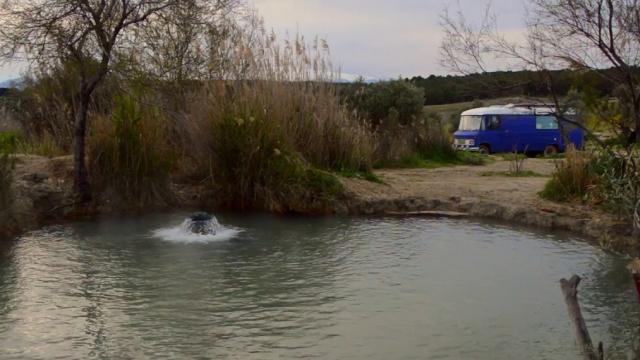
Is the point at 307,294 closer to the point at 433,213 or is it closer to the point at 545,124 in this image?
the point at 433,213

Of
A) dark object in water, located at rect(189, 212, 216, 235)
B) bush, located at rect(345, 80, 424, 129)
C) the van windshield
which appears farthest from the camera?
the van windshield

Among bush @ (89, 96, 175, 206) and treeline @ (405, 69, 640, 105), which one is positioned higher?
treeline @ (405, 69, 640, 105)

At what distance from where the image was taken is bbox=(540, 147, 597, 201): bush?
9.42m

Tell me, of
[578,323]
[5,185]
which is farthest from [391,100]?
[578,323]

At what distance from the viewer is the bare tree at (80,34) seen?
30.3 ft

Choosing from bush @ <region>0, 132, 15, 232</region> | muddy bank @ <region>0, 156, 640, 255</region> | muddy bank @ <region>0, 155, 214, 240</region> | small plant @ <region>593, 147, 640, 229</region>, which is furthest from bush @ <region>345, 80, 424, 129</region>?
bush @ <region>0, 132, 15, 232</region>

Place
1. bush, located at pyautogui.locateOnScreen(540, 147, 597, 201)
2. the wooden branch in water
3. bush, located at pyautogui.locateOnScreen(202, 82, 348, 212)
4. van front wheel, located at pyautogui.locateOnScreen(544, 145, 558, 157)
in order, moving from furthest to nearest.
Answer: van front wheel, located at pyautogui.locateOnScreen(544, 145, 558, 157)
bush, located at pyautogui.locateOnScreen(202, 82, 348, 212)
bush, located at pyautogui.locateOnScreen(540, 147, 597, 201)
the wooden branch in water

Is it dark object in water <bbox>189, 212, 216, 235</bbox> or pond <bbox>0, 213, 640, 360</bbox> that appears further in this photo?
dark object in water <bbox>189, 212, 216, 235</bbox>

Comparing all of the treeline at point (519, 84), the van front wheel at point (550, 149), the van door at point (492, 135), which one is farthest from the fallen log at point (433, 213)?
the van door at point (492, 135)

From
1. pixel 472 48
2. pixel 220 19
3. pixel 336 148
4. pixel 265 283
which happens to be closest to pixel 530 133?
pixel 336 148

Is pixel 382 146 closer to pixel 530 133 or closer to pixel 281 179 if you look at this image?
pixel 281 179

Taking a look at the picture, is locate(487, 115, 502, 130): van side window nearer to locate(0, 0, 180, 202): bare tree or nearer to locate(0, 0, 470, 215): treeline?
locate(0, 0, 470, 215): treeline

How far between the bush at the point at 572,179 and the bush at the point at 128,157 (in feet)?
16.3

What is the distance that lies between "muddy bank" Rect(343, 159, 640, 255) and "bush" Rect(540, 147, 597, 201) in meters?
0.23
